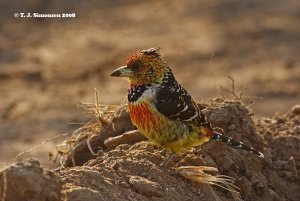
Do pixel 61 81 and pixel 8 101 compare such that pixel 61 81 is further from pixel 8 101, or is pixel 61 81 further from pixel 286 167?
pixel 286 167

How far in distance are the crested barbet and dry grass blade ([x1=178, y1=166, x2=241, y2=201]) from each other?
0.28 meters

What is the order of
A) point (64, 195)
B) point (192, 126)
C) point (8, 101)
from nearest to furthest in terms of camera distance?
point (64, 195) < point (192, 126) < point (8, 101)

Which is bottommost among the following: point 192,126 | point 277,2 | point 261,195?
point 261,195

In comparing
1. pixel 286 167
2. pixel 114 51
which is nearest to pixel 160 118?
pixel 286 167

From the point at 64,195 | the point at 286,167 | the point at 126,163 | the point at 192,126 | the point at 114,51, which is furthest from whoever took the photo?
the point at 114,51

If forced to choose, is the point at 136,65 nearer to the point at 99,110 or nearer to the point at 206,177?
the point at 99,110

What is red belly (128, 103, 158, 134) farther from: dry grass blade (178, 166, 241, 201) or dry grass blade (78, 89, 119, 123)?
dry grass blade (78, 89, 119, 123)

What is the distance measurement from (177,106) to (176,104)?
0.02m

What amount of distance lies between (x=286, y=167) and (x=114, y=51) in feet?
24.5

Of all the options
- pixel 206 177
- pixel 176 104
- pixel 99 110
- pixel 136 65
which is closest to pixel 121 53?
pixel 99 110

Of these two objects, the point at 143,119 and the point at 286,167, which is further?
the point at 286,167

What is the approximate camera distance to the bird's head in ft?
24.0

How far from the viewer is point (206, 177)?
703 cm

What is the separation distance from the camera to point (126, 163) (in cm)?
693
